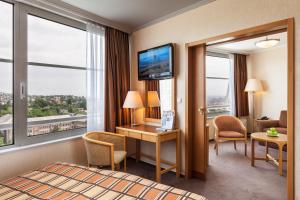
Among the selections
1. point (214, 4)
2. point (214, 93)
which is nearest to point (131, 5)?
point (214, 4)

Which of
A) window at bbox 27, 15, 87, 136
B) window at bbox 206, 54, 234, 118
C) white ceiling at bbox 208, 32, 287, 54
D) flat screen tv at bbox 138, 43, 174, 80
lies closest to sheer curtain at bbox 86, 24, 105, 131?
window at bbox 27, 15, 87, 136

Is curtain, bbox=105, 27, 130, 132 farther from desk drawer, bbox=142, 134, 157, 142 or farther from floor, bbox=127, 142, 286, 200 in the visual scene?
floor, bbox=127, 142, 286, 200

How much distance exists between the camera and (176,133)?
9.67 ft

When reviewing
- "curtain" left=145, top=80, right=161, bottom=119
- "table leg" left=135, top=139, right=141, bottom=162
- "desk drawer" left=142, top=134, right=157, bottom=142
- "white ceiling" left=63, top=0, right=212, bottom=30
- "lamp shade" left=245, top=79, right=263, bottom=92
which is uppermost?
"white ceiling" left=63, top=0, right=212, bottom=30

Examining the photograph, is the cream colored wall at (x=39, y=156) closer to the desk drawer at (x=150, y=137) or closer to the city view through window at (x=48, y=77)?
the city view through window at (x=48, y=77)

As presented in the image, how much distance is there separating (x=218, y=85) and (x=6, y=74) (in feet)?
16.1

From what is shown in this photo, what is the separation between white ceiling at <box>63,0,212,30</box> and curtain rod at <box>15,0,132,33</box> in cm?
7

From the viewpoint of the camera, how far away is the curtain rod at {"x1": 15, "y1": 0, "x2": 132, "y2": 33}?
2.55 metres

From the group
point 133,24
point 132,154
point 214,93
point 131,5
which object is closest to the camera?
point 131,5

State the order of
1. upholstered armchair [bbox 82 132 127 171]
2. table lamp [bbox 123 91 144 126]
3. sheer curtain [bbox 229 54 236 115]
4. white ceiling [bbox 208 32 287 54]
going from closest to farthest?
upholstered armchair [bbox 82 132 127 171] < table lamp [bbox 123 91 144 126] < white ceiling [bbox 208 32 287 54] < sheer curtain [bbox 229 54 236 115]

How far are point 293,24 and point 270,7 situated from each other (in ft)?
1.05

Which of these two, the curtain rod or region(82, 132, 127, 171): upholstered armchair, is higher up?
the curtain rod

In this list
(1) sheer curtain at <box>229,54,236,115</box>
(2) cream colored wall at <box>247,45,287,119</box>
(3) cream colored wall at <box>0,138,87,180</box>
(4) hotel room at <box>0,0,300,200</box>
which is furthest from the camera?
(1) sheer curtain at <box>229,54,236,115</box>

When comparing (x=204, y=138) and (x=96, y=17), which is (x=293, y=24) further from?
(x=96, y=17)
